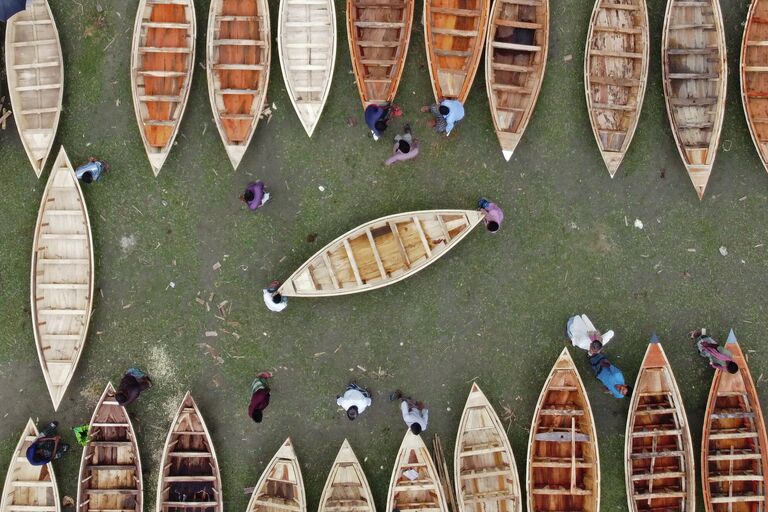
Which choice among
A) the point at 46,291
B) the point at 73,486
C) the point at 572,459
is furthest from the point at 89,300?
the point at 572,459

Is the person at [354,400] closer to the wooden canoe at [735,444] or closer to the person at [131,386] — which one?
the person at [131,386]

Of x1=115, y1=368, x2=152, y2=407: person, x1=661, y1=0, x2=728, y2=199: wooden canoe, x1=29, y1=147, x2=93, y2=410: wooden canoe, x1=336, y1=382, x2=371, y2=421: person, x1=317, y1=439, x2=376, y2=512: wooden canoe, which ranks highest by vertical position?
x1=661, y1=0, x2=728, y2=199: wooden canoe

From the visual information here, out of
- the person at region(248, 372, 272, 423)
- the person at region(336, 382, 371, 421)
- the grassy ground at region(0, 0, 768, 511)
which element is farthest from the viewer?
the grassy ground at region(0, 0, 768, 511)

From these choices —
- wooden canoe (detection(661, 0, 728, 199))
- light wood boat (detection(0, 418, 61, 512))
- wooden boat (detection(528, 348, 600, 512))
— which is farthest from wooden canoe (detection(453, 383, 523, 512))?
light wood boat (detection(0, 418, 61, 512))

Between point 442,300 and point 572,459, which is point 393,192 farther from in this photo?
point 572,459

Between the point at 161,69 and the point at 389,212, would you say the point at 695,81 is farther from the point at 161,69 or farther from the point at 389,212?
the point at 161,69

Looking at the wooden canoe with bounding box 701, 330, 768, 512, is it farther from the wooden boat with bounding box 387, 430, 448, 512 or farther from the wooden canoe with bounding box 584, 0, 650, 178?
the wooden boat with bounding box 387, 430, 448, 512

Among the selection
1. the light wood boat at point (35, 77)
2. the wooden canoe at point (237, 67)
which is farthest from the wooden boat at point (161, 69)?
the light wood boat at point (35, 77)

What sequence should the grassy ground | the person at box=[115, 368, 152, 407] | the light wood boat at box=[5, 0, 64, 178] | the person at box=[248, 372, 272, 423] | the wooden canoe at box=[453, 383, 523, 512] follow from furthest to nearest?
1. the grassy ground
2. the wooden canoe at box=[453, 383, 523, 512]
3. the light wood boat at box=[5, 0, 64, 178]
4. the person at box=[115, 368, 152, 407]
5. the person at box=[248, 372, 272, 423]
